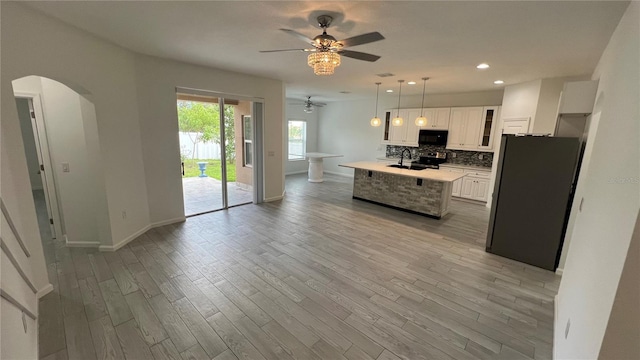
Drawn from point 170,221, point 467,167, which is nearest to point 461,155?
point 467,167

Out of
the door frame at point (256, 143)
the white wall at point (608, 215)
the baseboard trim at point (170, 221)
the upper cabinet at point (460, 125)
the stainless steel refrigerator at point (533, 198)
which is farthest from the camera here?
the upper cabinet at point (460, 125)

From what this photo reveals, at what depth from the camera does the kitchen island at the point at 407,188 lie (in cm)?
495

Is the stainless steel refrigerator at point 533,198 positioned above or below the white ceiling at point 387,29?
below

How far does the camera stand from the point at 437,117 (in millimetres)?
6754

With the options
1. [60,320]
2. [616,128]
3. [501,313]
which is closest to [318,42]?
[616,128]

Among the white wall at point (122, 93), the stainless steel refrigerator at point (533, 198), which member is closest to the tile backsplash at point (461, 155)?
the stainless steel refrigerator at point (533, 198)

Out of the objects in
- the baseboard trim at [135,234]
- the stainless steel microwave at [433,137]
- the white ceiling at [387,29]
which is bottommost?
the baseboard trim at [135,234]

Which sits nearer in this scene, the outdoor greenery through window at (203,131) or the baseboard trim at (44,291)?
the baseboard trim at (44,291)

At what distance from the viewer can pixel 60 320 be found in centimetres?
218

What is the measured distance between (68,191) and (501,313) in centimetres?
531

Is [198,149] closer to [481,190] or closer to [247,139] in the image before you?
[247,139]

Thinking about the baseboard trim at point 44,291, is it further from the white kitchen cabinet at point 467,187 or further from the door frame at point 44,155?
the white kitchen cabinet at point 467,187

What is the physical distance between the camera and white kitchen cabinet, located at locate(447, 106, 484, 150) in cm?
615

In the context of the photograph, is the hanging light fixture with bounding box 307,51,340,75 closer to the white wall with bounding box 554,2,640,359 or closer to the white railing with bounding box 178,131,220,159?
the white wall with bounding box 554,2,640,359
